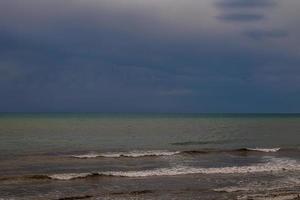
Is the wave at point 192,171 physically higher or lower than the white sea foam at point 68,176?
lower

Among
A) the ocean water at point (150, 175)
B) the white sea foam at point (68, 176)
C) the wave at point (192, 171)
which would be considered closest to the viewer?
the ocean water at point (150, 175)

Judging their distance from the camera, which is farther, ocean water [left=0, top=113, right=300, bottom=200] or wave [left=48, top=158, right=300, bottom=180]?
wave [left=48, top=158, right=300, bottom=180]

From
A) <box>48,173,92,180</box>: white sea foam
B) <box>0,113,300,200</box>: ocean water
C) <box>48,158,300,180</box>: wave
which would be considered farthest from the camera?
<box>48,158,300,180</box>: wave

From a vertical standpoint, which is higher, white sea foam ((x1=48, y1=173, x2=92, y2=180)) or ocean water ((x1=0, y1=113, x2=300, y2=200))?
white sea foam ((x1=48, y1=173, x2=92, y2=180))

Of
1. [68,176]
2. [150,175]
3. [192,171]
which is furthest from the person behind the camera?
[192,171]

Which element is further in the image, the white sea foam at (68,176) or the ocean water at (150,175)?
the white sea foam at (68,176)

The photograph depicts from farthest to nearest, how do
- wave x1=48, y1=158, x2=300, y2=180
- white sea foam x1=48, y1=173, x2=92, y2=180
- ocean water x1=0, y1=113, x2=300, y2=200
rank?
wave x1=48, y1=158, x2=300, y2=180
white sea foam x1=48, y1=173, x2=92, y2=180
ocean water x1=0, y1=113, x2=300, y2=200

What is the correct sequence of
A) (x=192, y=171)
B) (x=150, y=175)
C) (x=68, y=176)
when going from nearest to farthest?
(x=68, y=176)
(x=150, y=175)
(x=192, y=171)

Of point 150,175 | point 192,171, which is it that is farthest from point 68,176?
point 192,171

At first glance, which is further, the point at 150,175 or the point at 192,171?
the point at 192,171

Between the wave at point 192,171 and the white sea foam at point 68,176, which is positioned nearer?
the white sea foam at point 68,176

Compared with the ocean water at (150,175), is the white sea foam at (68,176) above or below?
above

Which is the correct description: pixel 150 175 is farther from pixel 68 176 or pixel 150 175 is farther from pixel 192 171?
pixel 68 176

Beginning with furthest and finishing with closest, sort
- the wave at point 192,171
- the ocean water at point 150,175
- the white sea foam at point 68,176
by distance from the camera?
the wave at point 192,171 → the white sea foam at point 68,176 → the ocean water at point 150,175
